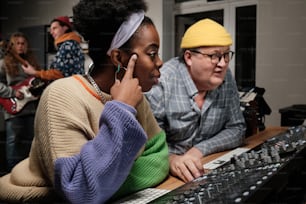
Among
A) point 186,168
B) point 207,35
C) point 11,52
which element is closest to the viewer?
point 186,168

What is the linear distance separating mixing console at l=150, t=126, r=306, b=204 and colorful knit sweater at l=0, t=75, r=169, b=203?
11 centimetres

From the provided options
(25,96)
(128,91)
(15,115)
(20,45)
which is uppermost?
(20,45)

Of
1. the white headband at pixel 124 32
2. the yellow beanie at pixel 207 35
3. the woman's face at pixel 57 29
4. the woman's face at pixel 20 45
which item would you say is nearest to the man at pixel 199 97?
the yellow beanie at pixel 207 35

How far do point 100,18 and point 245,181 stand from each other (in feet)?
1.53

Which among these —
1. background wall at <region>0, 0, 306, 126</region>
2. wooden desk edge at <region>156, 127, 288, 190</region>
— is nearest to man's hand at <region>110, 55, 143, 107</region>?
wooden desk edge at <region>156, 127, 288, 190</region>

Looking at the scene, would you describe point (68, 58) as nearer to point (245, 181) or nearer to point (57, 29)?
point (57, 29)

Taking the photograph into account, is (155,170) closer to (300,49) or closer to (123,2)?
(123,2)

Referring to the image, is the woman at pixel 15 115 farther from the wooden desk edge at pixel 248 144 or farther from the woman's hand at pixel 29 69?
the wooden desk edge at pixel 248 144

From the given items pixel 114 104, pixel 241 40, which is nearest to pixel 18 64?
pixel 241 40

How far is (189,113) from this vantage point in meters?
1.34

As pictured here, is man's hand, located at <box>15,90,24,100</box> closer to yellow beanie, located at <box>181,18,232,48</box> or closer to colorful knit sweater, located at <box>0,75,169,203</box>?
yellow beanie, located at <box>181,18,232,48</box>

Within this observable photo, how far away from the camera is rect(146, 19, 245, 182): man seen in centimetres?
130

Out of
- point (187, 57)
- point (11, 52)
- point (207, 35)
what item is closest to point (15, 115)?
point (11, 52)

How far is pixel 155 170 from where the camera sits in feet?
2.89
